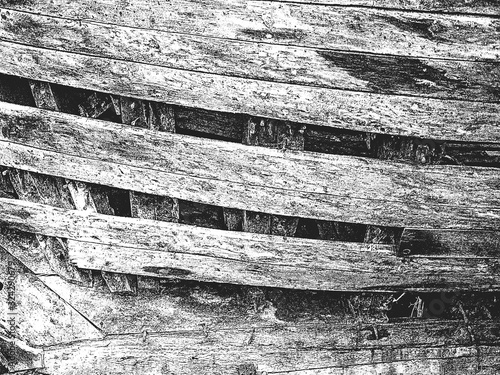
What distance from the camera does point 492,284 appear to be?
134 inches

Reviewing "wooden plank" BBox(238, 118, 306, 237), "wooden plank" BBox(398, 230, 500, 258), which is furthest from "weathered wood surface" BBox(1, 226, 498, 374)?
"wooden plank" BBox(238, 118, 306, 237)

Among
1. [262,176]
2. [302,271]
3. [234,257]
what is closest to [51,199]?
[234,257]

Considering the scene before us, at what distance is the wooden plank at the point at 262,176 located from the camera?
308 cm

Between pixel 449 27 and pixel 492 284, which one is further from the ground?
pixel 449 27

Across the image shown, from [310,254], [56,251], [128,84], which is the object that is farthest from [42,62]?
[310,254]

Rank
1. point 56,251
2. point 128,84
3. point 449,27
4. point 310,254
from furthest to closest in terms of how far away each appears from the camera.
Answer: point 56,251 < point 310,254 < point 128,84 < point 449,27

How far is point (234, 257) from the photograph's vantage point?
3.37 metres

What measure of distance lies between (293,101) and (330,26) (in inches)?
14.5

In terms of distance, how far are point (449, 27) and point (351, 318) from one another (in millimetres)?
1689

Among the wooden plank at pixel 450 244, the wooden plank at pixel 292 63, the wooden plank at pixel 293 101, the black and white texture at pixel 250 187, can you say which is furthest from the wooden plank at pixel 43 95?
the wooden plank at pixel 450 244

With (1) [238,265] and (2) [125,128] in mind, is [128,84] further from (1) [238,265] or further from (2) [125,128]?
(1) [238,265]

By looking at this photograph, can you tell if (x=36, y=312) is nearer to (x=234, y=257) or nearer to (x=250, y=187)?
(x=234, y=257)

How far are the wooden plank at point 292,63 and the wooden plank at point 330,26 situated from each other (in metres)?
0.04

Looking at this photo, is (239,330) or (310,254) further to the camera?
(239,330)
